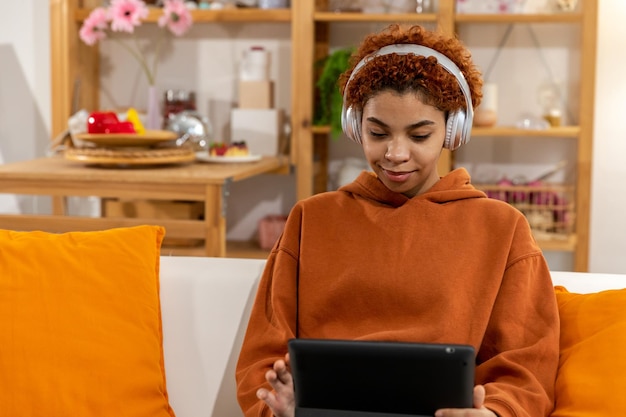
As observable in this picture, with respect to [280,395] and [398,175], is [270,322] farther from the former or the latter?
[398,175]

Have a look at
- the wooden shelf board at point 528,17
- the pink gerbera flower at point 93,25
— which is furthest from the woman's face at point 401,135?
the pink gerbera flower at point 93,25

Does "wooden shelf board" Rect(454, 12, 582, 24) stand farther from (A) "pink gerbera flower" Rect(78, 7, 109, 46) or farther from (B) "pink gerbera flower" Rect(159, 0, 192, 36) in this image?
(A) "pink gerbera flower" Rect(78, 7, 109, 46)

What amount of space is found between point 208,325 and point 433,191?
539mm

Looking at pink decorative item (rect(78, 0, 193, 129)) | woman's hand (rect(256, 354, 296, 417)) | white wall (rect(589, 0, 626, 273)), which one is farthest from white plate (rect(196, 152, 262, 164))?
woman's hand (rect(256, 354, 296, 417))

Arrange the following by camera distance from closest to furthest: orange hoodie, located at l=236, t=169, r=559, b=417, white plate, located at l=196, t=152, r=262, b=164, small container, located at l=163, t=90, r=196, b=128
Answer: orange hoodie, located at l=236, t=169, r=559, b=417, white plate, located at l=196, t=152, r=262, b=164, small container, located at l=163, t=90, r=196, b=128

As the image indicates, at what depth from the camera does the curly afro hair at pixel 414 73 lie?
160 cm

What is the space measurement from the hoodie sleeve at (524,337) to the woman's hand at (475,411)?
0.11 m

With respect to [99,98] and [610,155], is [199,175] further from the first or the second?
[610,155]

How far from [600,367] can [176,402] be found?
81 cm

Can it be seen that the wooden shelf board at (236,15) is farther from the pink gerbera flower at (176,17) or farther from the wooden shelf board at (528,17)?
the wooden shelf board at (528,17)

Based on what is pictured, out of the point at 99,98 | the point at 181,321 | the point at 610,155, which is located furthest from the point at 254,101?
the point at 181,321

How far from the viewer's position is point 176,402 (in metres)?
1.88

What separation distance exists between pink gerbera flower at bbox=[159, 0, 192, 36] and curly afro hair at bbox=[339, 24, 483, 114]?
2391 millimetres

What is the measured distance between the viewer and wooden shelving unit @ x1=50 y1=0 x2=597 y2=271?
12.7 ft
